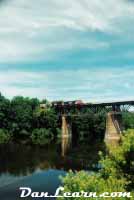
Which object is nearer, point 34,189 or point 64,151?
point 34,189

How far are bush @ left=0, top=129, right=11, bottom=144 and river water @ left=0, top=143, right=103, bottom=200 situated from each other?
40.8 feet

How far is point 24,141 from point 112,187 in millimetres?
101679

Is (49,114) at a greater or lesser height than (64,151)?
greater

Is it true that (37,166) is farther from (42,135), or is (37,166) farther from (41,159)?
(42,135)

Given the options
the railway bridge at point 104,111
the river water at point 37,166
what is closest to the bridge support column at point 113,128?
the railway bridge at point 104,111

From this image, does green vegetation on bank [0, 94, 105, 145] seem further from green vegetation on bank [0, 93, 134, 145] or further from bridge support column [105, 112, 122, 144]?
bridge support column [105, 112, 122, 144]

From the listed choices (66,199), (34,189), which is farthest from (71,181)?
(34,189)

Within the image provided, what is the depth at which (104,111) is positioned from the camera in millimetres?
147000

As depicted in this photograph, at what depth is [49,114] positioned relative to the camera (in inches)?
5576

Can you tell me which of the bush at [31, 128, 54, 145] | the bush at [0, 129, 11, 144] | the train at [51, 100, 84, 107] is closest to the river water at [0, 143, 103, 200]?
the bush at [0, 129, 11, 144]

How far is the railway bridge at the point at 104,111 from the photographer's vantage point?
130625 millimetres

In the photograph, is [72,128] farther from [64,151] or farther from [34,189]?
[34,189]

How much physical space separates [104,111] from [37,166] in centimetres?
7141

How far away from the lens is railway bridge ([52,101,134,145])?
131 metres
